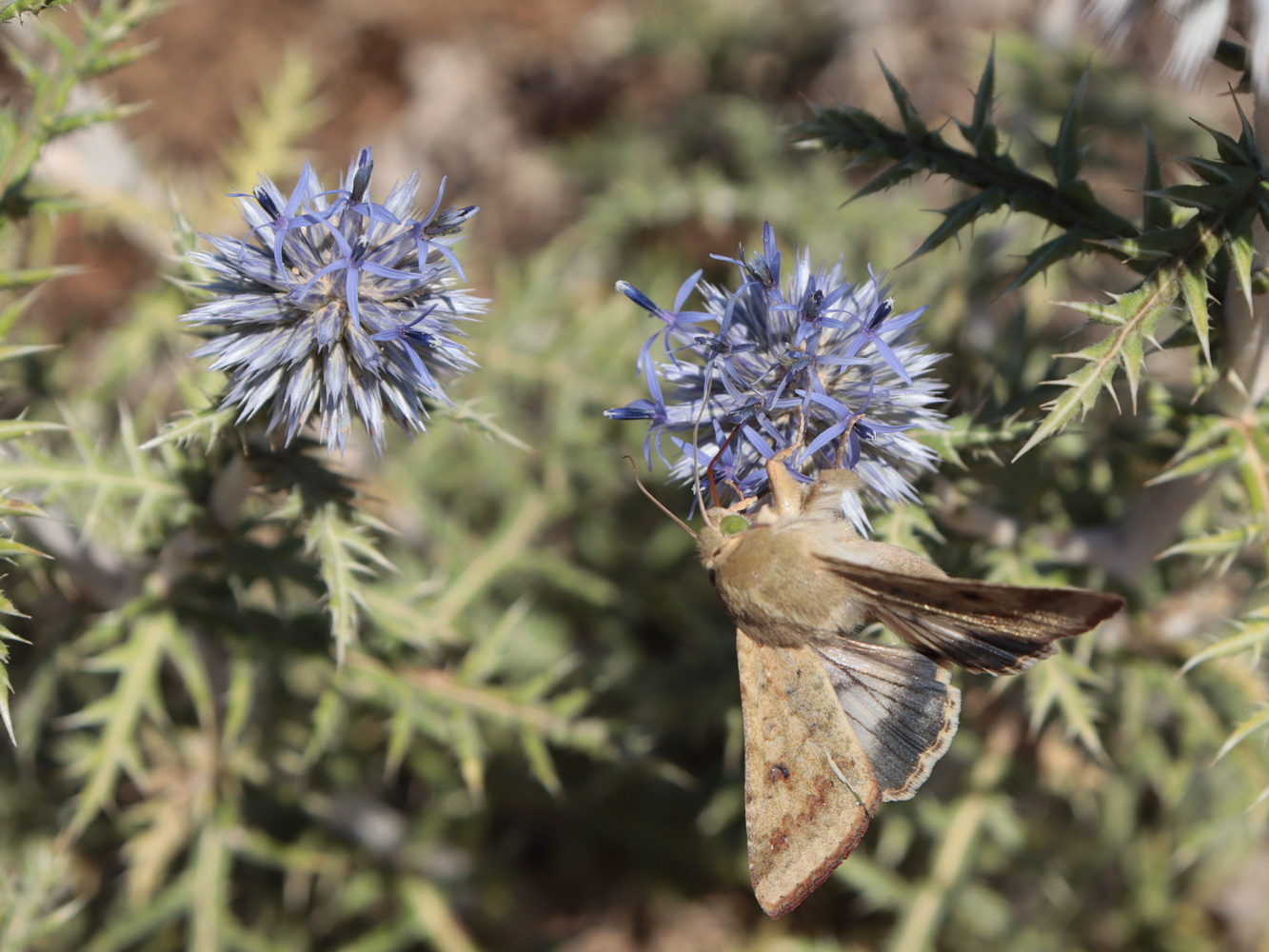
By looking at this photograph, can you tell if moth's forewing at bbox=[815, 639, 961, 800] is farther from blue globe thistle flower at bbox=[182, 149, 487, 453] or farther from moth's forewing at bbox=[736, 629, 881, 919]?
blue globe thistle flower at bbox=[182, 149, 487, 453]

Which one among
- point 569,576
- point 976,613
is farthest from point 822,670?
point 569,576

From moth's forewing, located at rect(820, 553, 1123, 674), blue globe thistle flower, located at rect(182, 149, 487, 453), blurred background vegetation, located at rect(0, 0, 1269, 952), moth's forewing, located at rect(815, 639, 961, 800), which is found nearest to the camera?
moth's forewing, located at rect(820, 553, 1123, 674)

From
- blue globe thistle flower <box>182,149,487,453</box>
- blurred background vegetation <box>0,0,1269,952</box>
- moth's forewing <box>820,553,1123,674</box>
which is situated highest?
blue globe thistle flower <box>182,149,487,453</box>

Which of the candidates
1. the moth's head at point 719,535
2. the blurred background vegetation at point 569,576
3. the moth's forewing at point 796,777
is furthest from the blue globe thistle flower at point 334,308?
the moth's forewing at point 796,777

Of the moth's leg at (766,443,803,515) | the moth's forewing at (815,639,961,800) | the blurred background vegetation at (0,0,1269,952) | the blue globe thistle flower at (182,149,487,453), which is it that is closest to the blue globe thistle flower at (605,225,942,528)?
the moth's leg at (766,443,803,515)

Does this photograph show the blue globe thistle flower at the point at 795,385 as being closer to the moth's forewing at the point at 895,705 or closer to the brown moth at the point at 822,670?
the brown moth at the point at 822,670
